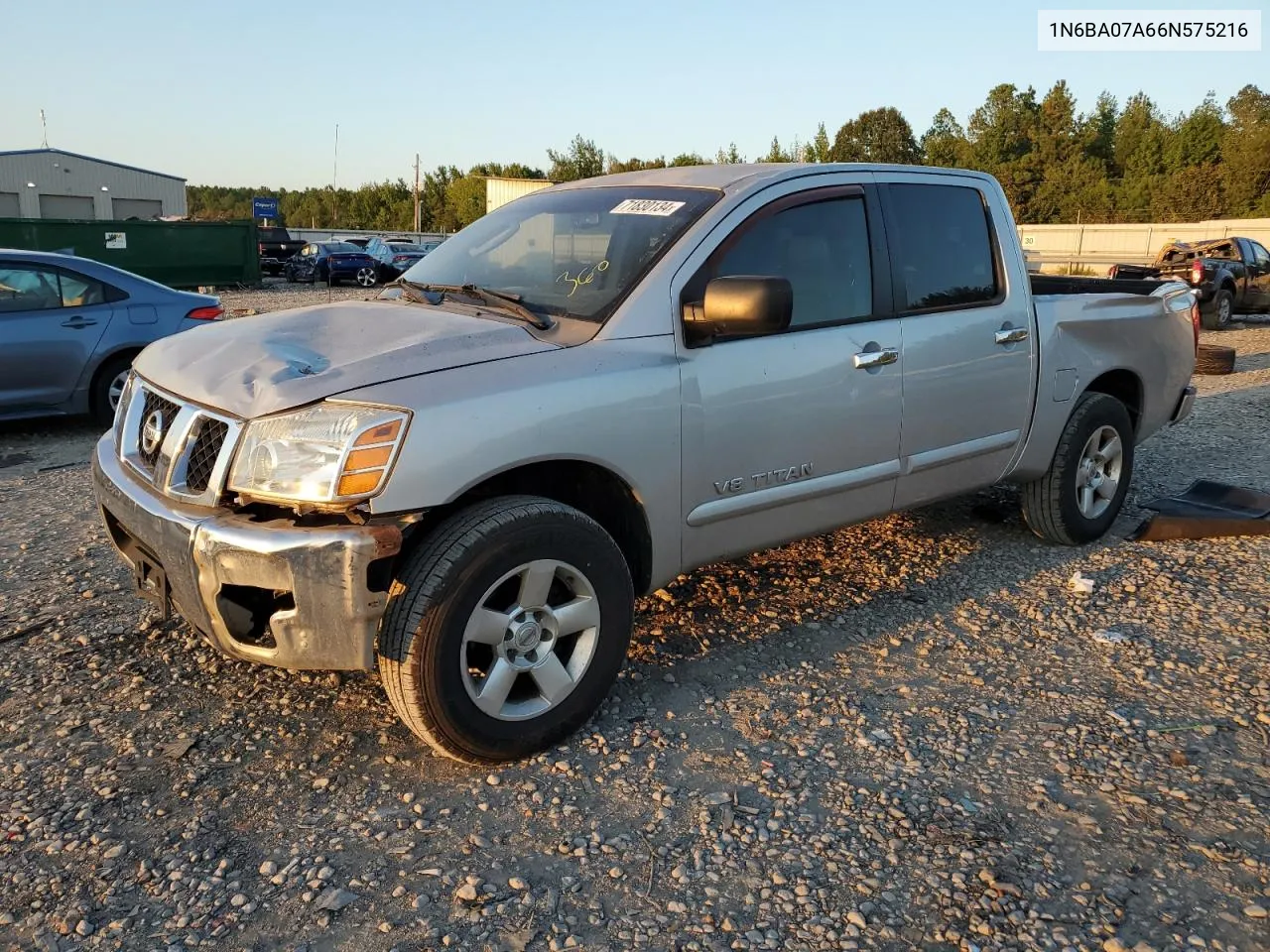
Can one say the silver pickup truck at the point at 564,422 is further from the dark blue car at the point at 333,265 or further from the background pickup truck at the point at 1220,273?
the dark blue car at the point at 333,265

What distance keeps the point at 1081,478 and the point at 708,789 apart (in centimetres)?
308

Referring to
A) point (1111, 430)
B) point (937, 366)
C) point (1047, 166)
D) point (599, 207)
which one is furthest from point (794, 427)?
point (1047, 166)

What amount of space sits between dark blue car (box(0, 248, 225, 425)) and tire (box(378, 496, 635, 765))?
5.68 m

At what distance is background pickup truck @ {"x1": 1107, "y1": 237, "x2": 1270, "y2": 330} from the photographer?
15.9 m

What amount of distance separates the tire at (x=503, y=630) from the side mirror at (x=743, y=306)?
79cm

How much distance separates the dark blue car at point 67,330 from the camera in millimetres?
6898

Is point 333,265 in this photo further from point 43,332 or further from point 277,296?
point 43,332

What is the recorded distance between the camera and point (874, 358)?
3.66 metres

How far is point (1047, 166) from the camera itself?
61719 millimetres

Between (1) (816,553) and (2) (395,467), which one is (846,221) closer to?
(1) (816,553)

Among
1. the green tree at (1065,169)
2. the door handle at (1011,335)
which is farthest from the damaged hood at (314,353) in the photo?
the green tree at (1065,169)

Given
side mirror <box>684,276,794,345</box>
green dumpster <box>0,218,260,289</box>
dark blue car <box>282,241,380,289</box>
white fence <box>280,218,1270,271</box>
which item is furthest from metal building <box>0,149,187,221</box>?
side mirror <box>684,276,794,345</box>

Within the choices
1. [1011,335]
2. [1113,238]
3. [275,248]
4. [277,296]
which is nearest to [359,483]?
[1011,335]

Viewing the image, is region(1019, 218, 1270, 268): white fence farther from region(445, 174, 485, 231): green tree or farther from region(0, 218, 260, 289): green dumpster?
region(445, 174, 485, 231): green tree
